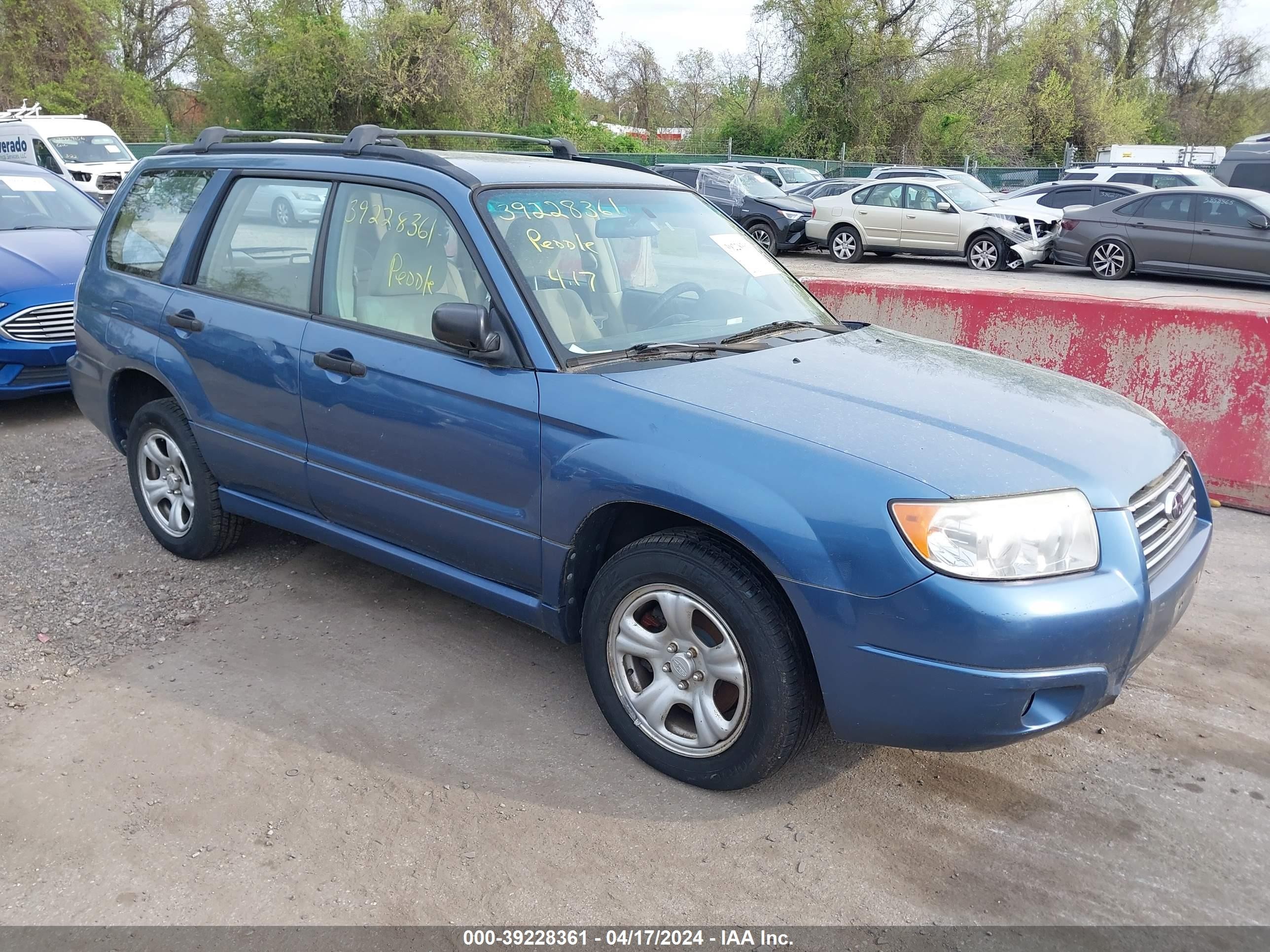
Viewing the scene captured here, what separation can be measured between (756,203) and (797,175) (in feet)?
27.3

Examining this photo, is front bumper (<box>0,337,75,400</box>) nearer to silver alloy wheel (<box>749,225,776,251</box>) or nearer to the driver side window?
the driver side window

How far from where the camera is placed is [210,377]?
4406 mm

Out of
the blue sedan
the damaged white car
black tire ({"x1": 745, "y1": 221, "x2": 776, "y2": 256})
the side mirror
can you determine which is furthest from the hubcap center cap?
black tire ({"x1": 745, "y1": 221, "x2": 776, "y2": 256})

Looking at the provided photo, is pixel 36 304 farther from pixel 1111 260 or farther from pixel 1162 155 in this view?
pixel 1162 155

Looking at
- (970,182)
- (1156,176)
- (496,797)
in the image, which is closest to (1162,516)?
(496,797)

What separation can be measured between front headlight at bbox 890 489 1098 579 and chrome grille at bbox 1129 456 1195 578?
35 cm

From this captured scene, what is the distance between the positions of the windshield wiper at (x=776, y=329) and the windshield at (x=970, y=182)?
17.2m

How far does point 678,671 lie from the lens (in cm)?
319

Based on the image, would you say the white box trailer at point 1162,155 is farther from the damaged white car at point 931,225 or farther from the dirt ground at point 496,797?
the dirt ground at point 496,797

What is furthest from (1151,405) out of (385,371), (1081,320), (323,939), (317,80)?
(317,80)

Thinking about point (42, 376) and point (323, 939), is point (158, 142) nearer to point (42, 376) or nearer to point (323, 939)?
point (42, 376)

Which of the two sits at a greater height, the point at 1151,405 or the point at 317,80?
the point at 317,80

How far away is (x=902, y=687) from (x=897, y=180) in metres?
18.2

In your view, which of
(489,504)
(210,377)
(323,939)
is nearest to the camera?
(323,939)
